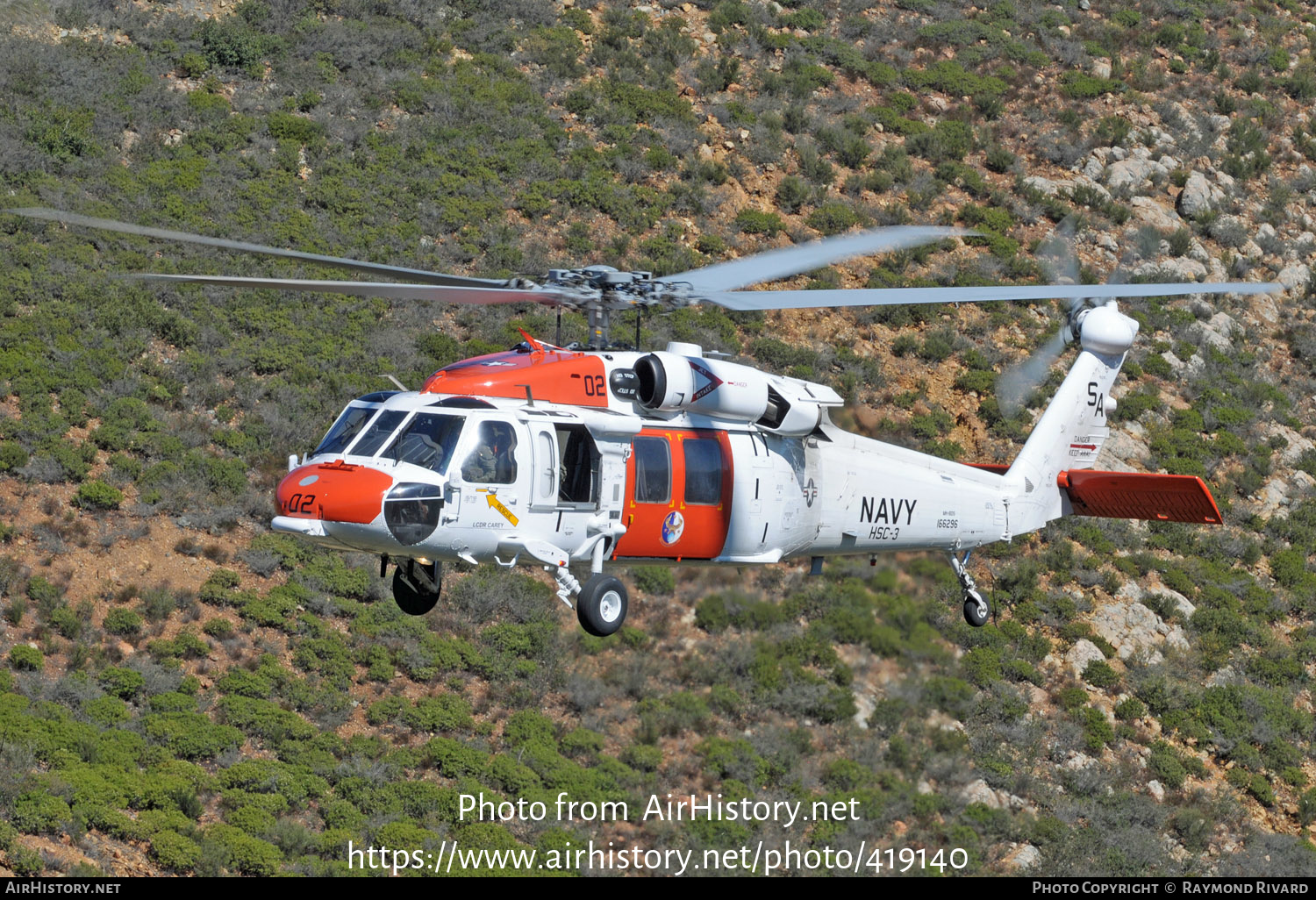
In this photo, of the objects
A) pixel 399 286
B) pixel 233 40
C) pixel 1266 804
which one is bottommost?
pixel 1266 804

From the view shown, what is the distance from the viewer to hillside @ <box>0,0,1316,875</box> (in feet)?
67.5

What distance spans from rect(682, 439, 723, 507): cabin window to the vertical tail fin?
5195 mm

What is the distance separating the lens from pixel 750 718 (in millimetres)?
22766

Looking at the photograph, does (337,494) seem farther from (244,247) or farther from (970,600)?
(970,600)

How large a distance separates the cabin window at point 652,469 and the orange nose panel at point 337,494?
9.62 feet

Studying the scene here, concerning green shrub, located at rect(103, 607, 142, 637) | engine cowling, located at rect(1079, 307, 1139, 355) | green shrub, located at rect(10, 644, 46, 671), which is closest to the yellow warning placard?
engine cowling, located at rect(1079, 307, 1139, 355)

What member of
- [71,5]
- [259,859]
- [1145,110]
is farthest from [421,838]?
[1145,110]

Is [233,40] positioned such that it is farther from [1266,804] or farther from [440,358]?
[1266,804]

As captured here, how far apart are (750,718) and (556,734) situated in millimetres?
3228

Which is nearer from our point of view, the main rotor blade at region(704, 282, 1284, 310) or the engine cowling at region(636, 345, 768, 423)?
the main rotor blade at region(704, 282, 1284, 310)

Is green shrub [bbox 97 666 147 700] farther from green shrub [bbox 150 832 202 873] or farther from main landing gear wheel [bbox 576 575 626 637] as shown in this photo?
main landing gear wheel [bbox 576 575 626 637]

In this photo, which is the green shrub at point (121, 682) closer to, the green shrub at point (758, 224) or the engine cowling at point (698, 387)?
the engine cowling at point (698, 387)

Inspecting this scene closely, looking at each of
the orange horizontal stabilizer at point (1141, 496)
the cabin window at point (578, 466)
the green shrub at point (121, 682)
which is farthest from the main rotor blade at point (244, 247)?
the green shrub at point (121, 682)

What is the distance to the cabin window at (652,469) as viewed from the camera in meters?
15.0
